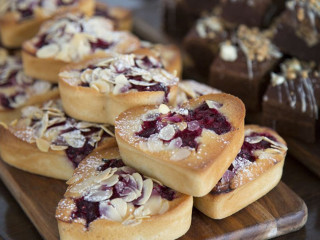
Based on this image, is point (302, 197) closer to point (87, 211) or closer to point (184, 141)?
point (184, 141)

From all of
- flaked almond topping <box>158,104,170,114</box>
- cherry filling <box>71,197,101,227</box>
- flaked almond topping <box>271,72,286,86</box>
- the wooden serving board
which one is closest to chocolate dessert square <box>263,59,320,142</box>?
flaked almond topping <box>271,72,286,86</box>

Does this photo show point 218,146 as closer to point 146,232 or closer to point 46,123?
point 146,232

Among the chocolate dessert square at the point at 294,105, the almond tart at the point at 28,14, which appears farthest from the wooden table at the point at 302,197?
the almond tart at the point at 28,14

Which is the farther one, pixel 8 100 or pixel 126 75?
pixel 8 100

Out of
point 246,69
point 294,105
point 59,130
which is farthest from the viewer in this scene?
point 246,69

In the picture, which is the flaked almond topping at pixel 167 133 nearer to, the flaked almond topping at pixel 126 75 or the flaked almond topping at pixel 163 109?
the flaked almond topping at pixel 163 109

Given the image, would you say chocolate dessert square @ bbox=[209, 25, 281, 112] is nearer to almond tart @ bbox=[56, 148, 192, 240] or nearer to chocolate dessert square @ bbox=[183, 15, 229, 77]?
chocolate dessert square @ bbox=[183, 15, 229, 77]

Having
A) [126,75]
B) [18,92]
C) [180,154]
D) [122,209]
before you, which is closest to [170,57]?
[126,75]

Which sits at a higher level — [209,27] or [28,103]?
[209,27]
